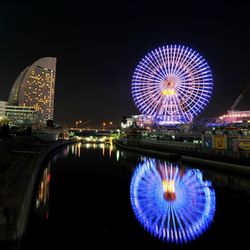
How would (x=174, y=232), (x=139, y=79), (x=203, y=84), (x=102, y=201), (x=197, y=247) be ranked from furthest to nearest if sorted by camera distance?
1. (x=139, y=79)
2. (x=203, y=84)
3. (x=102, y=201)
4. (x=174, y=232)
5. (x=197, y=247)

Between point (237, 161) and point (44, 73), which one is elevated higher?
point (44, 73)

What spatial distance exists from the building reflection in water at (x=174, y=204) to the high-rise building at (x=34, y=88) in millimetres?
162854

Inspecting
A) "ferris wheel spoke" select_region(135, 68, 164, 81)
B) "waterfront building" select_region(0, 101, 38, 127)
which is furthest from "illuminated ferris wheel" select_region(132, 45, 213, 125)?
"waterfront building" select_region(0, 101, 38, 127)

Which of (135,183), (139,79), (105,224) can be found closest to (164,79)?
(139,79)

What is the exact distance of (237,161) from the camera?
24.1 metres

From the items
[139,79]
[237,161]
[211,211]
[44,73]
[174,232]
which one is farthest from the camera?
[44,73]

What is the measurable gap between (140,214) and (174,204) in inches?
116

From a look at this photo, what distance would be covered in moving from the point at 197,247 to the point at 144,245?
2.00m

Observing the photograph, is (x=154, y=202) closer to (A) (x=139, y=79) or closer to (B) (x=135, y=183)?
(B) (x=135, y=183)

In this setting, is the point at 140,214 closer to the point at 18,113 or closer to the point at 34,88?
the point at 18,113

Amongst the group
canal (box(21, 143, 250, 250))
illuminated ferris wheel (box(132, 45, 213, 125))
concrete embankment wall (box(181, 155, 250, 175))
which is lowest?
canal (box(21, 143, 250, 250))

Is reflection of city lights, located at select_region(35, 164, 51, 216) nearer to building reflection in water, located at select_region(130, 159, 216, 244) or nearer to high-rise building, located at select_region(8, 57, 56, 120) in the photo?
building reflection in water, located at select_region(130, 159, 216, 244)

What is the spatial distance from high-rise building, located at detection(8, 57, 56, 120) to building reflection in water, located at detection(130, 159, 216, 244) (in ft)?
534

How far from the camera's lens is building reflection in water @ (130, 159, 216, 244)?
1158 centimetres
